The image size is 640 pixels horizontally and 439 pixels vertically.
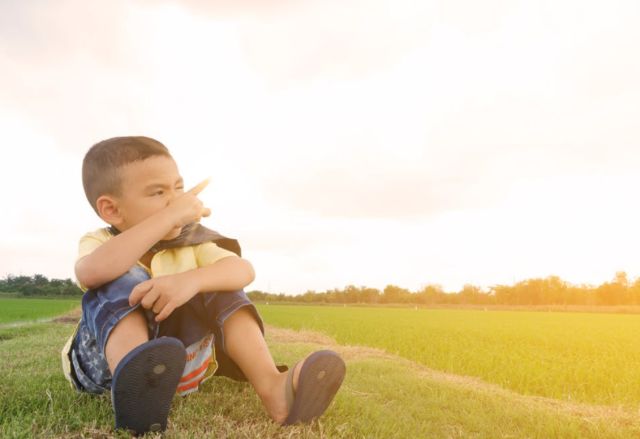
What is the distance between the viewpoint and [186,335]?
6.02 ft

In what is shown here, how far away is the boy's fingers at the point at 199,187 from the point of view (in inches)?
73.1

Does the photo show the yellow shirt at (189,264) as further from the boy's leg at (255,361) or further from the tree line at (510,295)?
the tree line at (510,295)

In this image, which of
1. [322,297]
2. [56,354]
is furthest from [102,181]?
[322,297]

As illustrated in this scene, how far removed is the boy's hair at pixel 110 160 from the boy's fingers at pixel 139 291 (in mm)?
396

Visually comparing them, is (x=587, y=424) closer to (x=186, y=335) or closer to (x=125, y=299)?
(x=186, y=335)

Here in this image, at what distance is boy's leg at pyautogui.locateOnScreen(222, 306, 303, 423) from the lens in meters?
1.80

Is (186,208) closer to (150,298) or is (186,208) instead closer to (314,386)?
(150,298)

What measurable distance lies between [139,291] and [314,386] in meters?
0.67

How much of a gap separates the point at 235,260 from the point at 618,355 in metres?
8.09

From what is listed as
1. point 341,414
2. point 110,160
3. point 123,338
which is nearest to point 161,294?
point 123,338

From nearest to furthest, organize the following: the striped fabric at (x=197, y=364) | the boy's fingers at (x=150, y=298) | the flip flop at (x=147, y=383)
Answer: the flip flop at (x=147, y=383) < the boy's fingers at (x=150, y=298) < the striped fabric at (x=197, y=364)

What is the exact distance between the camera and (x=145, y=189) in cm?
180

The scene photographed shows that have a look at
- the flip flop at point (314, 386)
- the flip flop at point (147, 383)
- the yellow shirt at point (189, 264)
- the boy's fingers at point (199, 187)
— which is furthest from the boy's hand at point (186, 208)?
the flip flop at point (314, 386)

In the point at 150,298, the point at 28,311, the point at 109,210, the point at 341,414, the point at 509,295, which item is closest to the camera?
the point at 150,298
